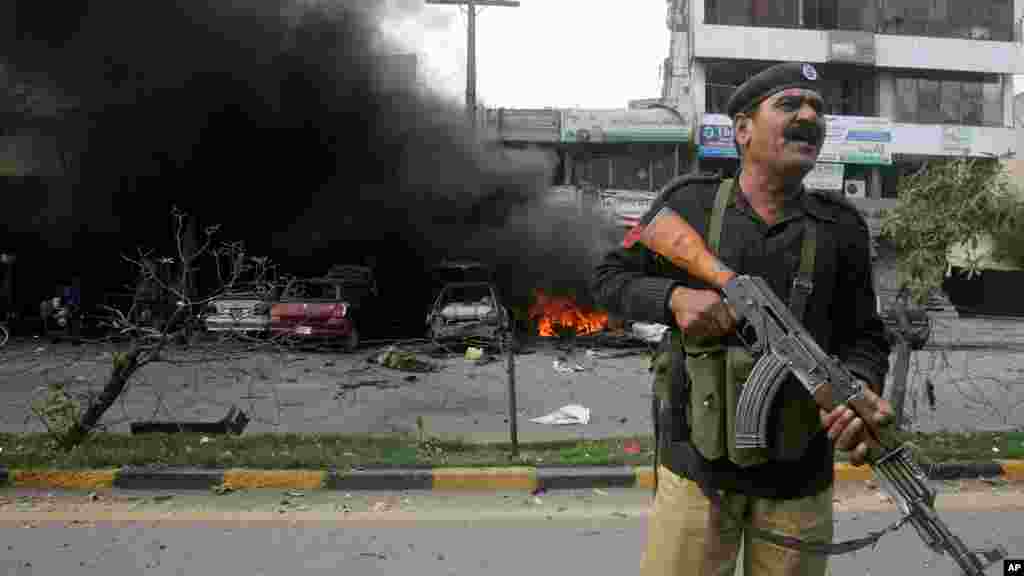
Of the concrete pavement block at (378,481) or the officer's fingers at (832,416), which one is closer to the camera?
the officer's fingers at (832,416)

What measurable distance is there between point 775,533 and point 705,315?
0.49 metres

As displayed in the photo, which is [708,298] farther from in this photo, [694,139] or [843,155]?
[843,155]

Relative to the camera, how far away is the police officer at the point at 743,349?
167 centimetres

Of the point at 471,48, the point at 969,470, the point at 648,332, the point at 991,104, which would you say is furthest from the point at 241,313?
the point at 991,104

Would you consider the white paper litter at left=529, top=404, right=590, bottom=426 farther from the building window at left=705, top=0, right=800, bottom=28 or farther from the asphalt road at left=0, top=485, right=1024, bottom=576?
the building window at left=705, top=0, right=800, bottom=28

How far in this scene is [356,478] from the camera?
16.1ft

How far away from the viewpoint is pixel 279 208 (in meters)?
19.4

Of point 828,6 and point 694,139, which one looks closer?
point 694,139

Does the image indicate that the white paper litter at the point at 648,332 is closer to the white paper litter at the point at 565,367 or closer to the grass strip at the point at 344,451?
the white paper litter at the point at 565,367

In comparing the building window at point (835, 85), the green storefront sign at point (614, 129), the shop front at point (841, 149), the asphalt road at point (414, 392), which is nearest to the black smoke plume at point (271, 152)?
the green storefront sign at point (614, 129)

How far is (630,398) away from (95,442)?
5.18 metres

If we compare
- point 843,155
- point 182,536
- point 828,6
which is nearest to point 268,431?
point 182,536

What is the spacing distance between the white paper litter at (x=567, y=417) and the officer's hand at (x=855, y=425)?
567 centimetres

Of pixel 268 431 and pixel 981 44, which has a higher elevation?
pixel 981 44
